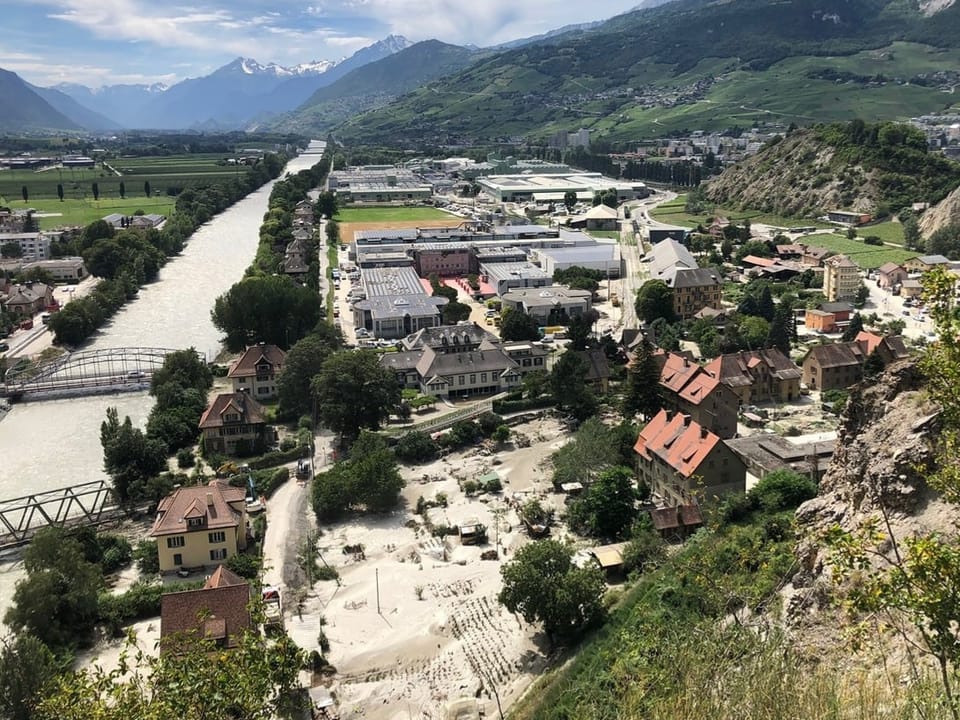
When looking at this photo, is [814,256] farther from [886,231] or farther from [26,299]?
[26,299]

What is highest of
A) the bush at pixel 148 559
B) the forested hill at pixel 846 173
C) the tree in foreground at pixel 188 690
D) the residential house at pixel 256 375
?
the forested hill at pixel 846 173

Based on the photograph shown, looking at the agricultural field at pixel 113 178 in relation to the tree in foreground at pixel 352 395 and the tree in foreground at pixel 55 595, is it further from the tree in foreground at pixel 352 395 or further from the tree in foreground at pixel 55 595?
A: the tree in foreground at pixel 55 595

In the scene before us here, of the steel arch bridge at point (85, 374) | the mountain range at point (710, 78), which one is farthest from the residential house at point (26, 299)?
the mountain range at point (710, 78)

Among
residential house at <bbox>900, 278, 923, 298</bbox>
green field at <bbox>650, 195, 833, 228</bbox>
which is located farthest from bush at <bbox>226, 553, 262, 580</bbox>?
green field at <bbox>650, 195, 833, 228</bbox>

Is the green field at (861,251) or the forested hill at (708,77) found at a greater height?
the forested hill at (708,77)

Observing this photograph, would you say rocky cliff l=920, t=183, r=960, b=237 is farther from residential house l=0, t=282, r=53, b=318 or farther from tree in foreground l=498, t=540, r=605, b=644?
residential house l=0, t=282, r=53, b=318

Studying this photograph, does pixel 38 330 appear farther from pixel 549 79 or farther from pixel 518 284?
pixel 549 79

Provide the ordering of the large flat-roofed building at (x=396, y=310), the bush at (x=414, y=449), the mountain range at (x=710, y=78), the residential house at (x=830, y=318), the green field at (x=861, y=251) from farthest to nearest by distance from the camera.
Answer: the mountain range at (x=710, y=78), the green field at (x=861, y=251), the large flat-roofed building at (x=396, y=310), the residential house at (x=830, y=318), the bush at (x=414, y=449)
